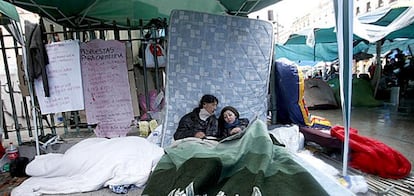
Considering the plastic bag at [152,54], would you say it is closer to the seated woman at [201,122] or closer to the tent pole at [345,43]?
the seated woman at [201,122]

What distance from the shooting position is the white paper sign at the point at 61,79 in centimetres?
302

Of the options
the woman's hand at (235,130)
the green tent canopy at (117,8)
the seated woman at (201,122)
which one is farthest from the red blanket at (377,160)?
the green tent canopy at (117,8)

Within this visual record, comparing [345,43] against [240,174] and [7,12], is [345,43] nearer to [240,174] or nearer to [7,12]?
[240,174]

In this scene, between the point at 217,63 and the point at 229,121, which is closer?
the point at 229,121

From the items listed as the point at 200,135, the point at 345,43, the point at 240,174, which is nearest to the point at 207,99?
the point at 200,135

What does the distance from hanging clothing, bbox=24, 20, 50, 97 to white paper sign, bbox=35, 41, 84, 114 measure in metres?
0.07

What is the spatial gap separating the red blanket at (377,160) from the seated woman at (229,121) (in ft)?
3.57

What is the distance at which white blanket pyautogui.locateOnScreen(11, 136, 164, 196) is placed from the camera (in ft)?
6.65

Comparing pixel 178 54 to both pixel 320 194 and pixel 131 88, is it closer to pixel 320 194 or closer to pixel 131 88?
pixel 131 88

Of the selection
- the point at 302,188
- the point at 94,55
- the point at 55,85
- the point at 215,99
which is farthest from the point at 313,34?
the point at 302,188

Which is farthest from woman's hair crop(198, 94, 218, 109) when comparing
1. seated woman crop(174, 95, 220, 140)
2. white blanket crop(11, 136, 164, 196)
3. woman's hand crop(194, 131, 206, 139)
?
white blanket crop(11, 136, 164, 196)

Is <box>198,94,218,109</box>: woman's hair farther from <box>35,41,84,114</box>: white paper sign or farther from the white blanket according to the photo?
<box>35,41,84,114</box>: white paper sign

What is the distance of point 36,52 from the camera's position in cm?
288

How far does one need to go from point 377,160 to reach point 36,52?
354 cm
